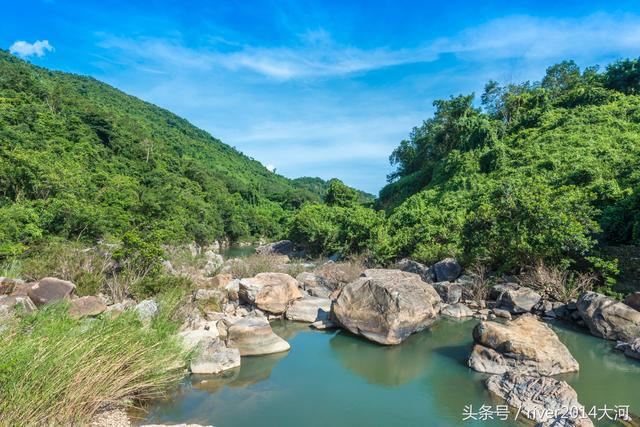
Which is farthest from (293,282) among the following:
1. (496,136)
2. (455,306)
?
(496,136)

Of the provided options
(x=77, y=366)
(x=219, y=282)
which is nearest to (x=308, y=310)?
(x=219, y=282)

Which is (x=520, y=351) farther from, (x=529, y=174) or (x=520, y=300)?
(x=529, y=174)

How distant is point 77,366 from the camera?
509 centimetres

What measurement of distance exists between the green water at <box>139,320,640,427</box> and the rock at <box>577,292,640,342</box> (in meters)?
0.33

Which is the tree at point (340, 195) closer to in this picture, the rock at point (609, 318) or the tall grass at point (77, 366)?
the rock at point (609, 318)

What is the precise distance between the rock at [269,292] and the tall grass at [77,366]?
5.44 metres

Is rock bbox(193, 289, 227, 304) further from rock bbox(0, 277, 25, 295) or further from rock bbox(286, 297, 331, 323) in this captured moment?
rock bbox(0, 277, 25, 295)

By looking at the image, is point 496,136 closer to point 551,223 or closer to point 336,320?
point 551,223

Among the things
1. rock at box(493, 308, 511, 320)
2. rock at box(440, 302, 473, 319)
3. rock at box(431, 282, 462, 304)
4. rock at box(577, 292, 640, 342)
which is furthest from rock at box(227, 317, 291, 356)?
rock at box(577, 292, 640, 342)

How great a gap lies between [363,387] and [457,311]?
20.5ft

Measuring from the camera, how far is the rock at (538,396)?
633 cm

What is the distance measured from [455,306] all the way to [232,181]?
194 feet

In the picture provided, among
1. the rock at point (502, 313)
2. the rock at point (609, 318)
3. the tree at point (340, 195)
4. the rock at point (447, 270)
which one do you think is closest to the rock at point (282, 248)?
the tree at point (340, 195)

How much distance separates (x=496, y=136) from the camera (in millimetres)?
30641
